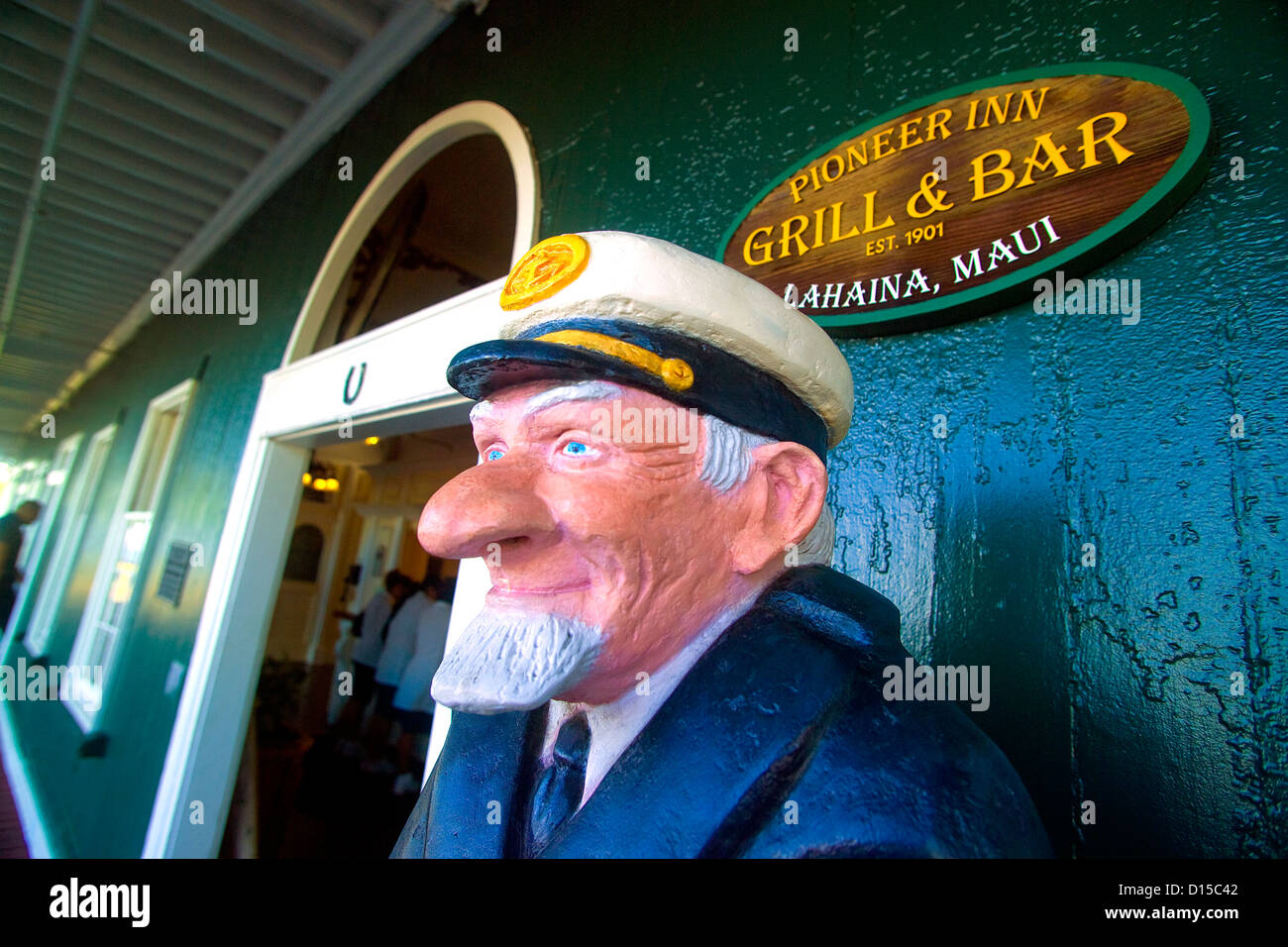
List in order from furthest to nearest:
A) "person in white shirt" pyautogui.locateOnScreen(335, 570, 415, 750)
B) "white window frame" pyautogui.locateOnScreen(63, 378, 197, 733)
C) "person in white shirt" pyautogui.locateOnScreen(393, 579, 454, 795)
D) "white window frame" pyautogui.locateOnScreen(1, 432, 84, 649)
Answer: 1. "white window frame" pyautogui.locateOnScreen(1, 432, 84, 649)
2. "person in white shirt" pyautogui.locateOnScreen(335, 570, 415, 750)
3. "white window frame" pyautogui.locateOnScreen(63, 378, 197, 733)
4. "person in white shirt" pyautogui.locateOnScreen(393, 579, 454, 795)

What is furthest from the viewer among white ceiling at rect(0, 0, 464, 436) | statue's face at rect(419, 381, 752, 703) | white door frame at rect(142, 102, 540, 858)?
white ceiling at rect(0, 0, 464, 436)

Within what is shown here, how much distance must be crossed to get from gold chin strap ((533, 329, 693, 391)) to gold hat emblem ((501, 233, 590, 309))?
3.7 inches

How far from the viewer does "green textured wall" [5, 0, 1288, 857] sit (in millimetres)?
868

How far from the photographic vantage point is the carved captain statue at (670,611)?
2.06 feet

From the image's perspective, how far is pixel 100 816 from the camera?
3.70 m

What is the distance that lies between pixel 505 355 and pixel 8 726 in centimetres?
953

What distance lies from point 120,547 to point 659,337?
21.6ft

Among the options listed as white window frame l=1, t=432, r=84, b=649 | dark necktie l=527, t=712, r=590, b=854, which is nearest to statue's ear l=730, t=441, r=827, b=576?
dark necktie l=527, t=712, r=590, b=854
